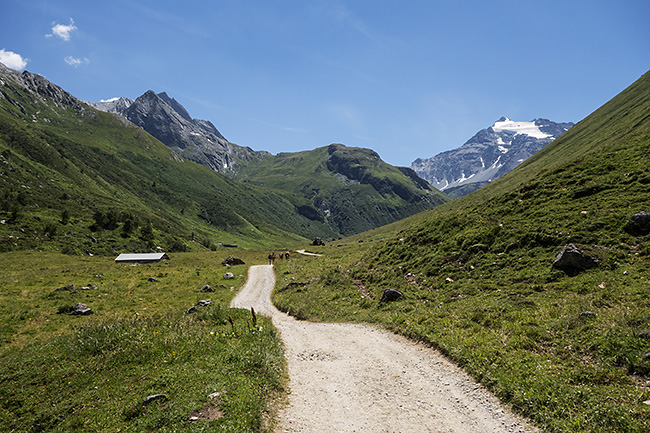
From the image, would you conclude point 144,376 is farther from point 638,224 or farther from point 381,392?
point 638,224

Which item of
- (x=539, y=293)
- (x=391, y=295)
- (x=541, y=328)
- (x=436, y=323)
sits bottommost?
(x=436, y=323)

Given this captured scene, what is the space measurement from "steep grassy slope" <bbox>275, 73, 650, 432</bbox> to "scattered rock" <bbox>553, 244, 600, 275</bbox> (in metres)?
0.45

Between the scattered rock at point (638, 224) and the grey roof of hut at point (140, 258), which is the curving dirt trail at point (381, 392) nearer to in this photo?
the scattered rock at point (638, 224)

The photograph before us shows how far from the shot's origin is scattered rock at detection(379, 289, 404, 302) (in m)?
25.7

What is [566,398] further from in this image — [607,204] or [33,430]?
[607,204]

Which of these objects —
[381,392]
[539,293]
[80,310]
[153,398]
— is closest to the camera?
Answer: [153,398]

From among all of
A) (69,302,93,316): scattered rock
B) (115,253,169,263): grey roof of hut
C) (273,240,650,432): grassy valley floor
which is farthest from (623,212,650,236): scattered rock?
(115,253,169,263): grey roof of hut

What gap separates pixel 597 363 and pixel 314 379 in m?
12.2

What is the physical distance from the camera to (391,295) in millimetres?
25922

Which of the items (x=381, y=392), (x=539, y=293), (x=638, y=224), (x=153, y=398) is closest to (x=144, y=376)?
(x=153, y=398)

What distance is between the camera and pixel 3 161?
15525 centimetres

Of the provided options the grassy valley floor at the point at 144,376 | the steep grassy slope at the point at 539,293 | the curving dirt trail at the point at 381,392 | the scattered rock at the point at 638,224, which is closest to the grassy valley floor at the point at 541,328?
the steep grassy slope at the point at 539,293

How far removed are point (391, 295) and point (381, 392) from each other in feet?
44.3

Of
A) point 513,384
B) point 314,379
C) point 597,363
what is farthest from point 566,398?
point 314,379
